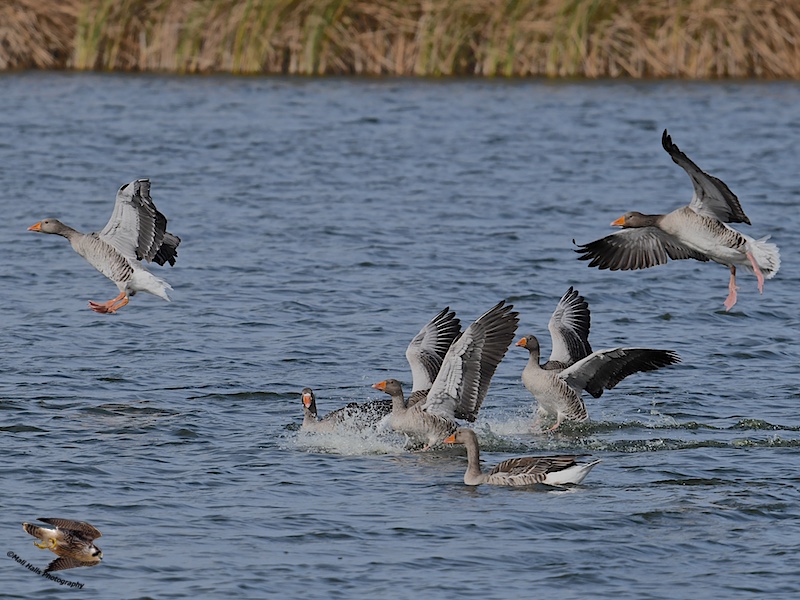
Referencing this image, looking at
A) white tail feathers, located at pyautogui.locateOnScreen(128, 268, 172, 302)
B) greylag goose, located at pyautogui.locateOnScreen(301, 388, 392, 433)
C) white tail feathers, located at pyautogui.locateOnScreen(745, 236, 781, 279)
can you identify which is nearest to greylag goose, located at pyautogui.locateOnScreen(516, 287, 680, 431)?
white tail feathers, located at pyautogui.locateOnScreen(745, 236, 781, 279)

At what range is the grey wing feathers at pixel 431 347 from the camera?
13.3 meters

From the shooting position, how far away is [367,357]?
15594mm

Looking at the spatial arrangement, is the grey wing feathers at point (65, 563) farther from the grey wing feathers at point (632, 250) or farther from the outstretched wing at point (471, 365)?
the grey wing feathers at point (632, 250)

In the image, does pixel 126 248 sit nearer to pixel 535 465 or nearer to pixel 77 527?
pixel 535 465

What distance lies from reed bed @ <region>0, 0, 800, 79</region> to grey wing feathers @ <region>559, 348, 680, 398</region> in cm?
→ 2368

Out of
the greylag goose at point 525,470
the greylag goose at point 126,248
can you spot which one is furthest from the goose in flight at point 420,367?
the greylag goose at point 126,248

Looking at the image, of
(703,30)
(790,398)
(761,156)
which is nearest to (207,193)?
(761,156)

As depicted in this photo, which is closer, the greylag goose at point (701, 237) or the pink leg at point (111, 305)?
the greylag goose at point (701, 237)

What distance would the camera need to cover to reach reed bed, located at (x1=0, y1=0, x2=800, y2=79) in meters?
36.1

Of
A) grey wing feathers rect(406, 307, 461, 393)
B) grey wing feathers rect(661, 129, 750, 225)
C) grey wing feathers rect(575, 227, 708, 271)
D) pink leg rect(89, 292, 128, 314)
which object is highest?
grey wing feathers rect(661, 129, 750, 225)

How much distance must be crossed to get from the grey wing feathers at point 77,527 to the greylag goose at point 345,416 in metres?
3.26

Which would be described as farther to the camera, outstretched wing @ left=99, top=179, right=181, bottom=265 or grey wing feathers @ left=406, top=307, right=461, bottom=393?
outstretched wing @ left=99, top=179, right=181, bottom=265

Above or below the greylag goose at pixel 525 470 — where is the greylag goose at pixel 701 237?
above

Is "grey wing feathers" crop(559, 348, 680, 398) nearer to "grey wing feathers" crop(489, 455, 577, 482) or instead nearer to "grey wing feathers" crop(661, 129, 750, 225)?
"grey wing feathers" crop(661, 129, 750, 225)
